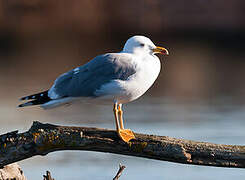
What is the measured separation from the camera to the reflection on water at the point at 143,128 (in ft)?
33.0

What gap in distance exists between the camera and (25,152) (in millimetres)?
5375

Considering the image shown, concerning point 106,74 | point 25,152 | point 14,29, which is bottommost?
point 14,29

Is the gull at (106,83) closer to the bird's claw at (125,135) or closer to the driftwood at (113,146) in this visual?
the bird's claw at (125,135)

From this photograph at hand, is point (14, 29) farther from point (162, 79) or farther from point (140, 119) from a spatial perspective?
point (140, 119)

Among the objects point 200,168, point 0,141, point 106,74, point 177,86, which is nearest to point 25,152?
point 0,141

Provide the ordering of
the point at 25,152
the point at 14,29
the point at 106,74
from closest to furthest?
the point at 25,152 → the point at 106,74 → the point at 14,29

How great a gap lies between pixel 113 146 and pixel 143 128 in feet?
24.3

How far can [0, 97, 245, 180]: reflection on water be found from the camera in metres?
10.1

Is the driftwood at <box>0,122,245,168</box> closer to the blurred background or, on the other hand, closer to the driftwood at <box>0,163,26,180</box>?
the driftwood at <box>0,163,26,180</box>

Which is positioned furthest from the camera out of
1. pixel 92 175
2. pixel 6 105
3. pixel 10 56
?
pixel 10 56

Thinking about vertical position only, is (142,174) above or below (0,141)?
below

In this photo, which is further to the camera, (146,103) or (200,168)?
(146,103)

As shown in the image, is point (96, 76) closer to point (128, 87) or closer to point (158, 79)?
point (128, 87)

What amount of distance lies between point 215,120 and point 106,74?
895cm
